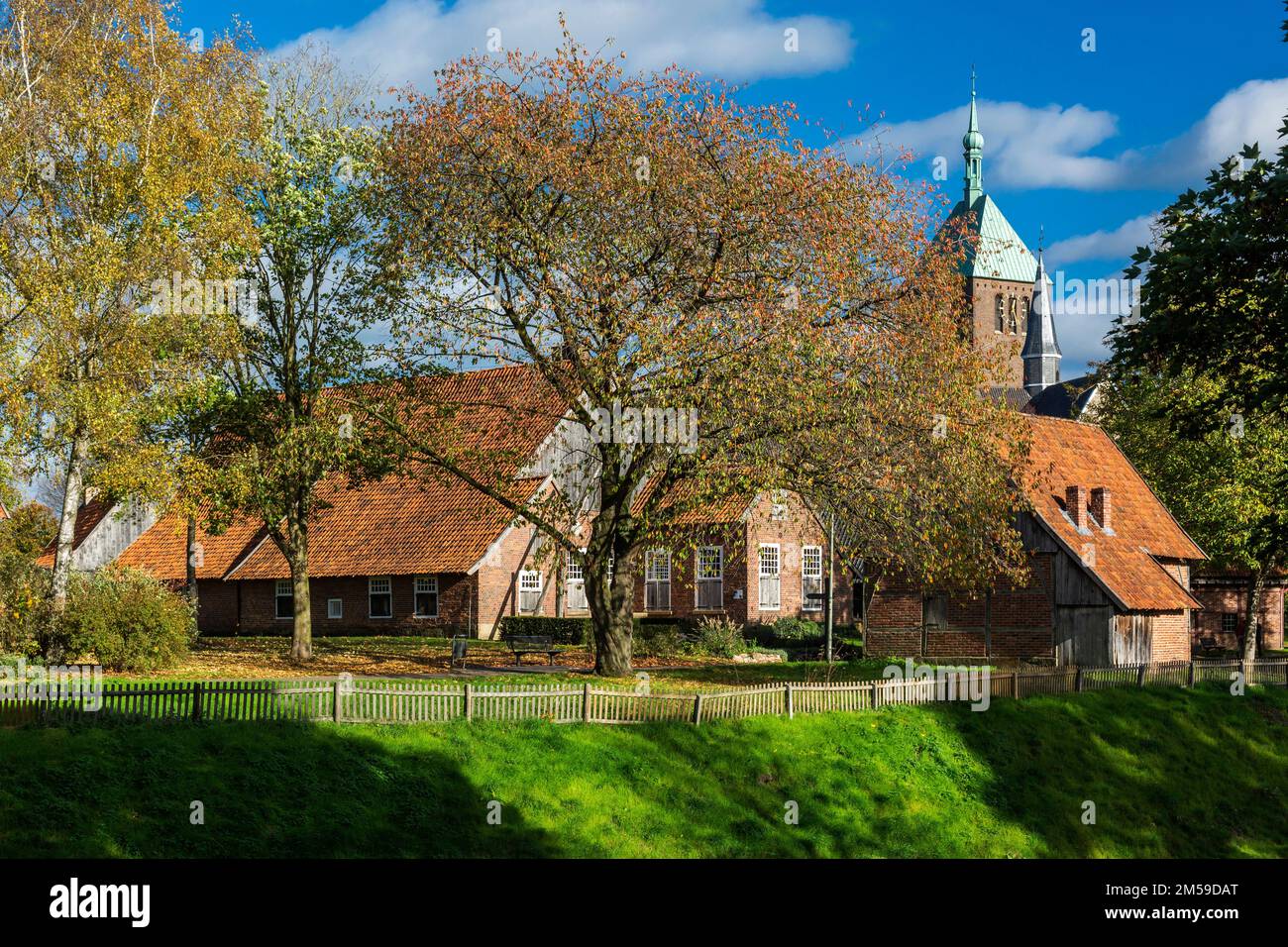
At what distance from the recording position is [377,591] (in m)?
46.4

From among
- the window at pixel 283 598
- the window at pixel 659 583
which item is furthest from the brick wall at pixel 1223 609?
the window at pixel 283 598

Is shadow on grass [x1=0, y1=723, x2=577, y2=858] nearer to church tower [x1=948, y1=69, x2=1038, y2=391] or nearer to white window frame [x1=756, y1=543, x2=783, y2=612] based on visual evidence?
white window frame [x1=756, y1=543, x2=783, y2=612]

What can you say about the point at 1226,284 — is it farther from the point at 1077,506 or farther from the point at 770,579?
the point at 770,579

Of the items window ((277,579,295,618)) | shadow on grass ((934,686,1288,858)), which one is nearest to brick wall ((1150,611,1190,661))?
shadow on grass ((934,686,1288,858))

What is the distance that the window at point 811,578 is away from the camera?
4922 centimetres

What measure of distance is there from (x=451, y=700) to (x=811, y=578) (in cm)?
2757

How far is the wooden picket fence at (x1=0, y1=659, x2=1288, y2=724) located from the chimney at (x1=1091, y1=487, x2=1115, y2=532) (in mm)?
11645

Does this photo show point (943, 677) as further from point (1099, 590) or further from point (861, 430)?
point (1099, 590)

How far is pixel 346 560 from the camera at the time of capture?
153 ft

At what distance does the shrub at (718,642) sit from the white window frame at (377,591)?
1076 centimetres

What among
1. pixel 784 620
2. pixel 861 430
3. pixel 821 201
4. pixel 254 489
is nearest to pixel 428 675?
pixel 254 489

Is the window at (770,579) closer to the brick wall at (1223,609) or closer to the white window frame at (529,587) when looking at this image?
the white window frame at (529,587)

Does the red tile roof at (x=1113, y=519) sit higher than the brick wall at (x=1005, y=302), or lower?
lower

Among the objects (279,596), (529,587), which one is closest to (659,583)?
(529,587)
